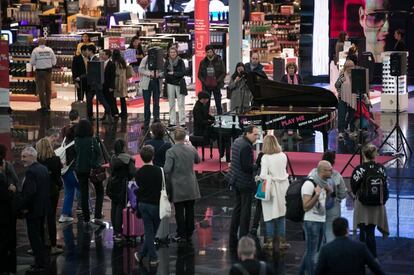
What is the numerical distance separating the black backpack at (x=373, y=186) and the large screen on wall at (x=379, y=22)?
64.5ft

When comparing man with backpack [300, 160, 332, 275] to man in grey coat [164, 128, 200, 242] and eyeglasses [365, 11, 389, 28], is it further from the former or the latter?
eyeglasses [365, 11, 389, 28]

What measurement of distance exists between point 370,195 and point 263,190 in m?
1.31

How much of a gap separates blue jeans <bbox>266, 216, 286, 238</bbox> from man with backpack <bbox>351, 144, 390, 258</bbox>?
962 mm

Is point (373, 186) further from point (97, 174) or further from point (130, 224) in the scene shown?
point (97, 174)

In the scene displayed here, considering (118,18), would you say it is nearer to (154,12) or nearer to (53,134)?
(154,12)

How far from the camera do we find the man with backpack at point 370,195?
1397 centimetres

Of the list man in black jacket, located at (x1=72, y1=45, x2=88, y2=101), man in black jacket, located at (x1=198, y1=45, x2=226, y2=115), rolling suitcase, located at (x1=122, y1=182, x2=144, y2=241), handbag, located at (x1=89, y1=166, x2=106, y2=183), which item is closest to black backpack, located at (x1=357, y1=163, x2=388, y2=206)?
rolling suitcase, located at (x1=122, y1=182, x2=144, y2=241)

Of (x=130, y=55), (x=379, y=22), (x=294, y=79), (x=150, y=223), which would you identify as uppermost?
(x=379, y=22)

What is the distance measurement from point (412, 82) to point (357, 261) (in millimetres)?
23787

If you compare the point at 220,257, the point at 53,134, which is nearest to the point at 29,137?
the point at 53,134

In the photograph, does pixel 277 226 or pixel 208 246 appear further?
pixel 208 246

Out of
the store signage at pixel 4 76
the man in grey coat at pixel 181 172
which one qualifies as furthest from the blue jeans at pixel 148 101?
the man in grey coat at pixel 181 172

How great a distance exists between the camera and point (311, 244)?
13.3m

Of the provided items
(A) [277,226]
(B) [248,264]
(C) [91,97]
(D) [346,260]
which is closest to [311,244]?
(A) [277,226]
